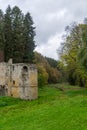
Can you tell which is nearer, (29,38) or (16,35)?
(16,35)

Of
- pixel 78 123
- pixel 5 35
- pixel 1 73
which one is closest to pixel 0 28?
pixel 5 35

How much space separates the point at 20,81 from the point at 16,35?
19.0 meters

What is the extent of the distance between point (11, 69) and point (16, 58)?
14.8 m

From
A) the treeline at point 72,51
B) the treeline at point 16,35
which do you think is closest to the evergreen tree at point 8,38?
the treeline at point 16,35

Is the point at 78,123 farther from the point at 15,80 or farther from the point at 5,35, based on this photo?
the point at 5,35

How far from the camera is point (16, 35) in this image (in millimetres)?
72625

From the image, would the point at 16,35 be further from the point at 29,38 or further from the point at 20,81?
the point at 20,81

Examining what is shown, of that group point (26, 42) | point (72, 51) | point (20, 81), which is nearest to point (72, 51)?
point (72, 51)

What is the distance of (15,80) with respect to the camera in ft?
185

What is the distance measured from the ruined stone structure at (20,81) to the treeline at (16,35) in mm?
13136

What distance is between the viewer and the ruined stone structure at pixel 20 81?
55.3 metres

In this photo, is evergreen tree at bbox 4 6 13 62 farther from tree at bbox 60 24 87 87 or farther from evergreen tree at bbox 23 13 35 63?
tree at bbox 60 24 87 87

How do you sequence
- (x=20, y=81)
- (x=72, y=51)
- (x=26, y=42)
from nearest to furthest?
(x=20, y=81), (x=72, y=51), (x=26, y=42)

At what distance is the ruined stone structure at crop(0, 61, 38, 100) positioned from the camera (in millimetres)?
55281
